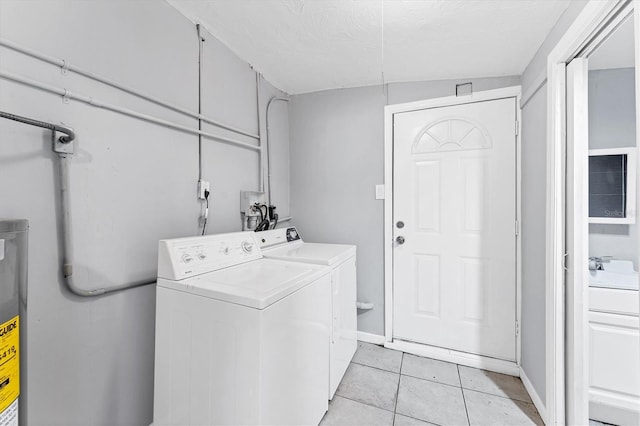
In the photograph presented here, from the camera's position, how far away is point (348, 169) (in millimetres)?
2350

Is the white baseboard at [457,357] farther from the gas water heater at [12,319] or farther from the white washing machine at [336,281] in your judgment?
the gas water heater at [12,319]

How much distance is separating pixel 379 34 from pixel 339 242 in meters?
1.59

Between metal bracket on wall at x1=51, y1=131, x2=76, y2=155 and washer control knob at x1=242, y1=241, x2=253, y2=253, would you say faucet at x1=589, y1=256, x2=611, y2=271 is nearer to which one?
washer control knob at x1=242, y1=241, x2=253, y2=253

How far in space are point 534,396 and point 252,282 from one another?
186 cm

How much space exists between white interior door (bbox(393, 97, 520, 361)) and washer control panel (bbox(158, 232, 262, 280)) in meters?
1.30

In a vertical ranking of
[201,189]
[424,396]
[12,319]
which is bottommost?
[424,396]

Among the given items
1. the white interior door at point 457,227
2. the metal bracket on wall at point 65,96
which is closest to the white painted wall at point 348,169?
the white interior door at point 457,227

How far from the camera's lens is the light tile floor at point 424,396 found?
147 centimetres

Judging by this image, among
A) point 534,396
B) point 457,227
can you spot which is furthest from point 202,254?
point 534,396

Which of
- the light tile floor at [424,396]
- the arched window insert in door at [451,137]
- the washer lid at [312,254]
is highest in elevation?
the arched window insert in door at [451,137]

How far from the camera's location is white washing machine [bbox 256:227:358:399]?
1.56 metres

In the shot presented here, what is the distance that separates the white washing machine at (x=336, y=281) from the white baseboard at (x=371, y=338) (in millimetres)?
322

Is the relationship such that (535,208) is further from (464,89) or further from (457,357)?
(457,357)

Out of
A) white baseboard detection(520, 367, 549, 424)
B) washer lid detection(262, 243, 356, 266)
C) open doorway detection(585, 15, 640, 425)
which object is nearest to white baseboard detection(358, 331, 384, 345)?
washer lid detection(262, 243, 356, 266)
